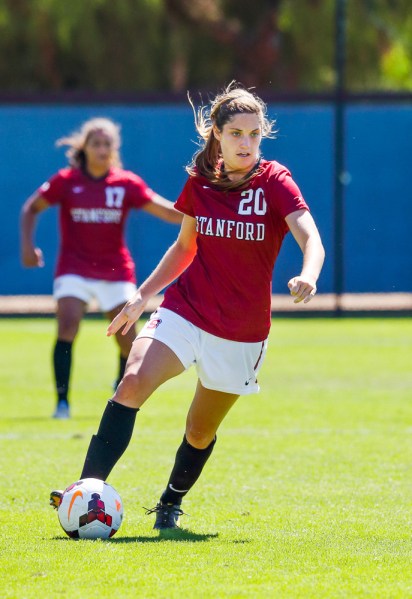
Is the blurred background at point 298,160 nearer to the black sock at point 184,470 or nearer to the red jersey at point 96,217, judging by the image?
the red jersey at point 96,217

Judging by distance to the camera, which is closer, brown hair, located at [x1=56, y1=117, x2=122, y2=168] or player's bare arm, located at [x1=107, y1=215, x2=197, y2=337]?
player's bare arm, located at [x1=107, y1=215, x2=197, y2=337]

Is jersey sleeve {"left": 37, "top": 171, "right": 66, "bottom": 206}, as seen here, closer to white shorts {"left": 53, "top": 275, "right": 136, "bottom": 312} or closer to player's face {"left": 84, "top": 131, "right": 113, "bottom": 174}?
player's face {"left": 84, "top": 131, "right": 113, "bottom": 174}

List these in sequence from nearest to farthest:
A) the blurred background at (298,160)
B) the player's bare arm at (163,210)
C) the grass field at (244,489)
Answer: the grass field at (244,489) < the player's bare arm at (163,210) < the blurred background at (298,160)

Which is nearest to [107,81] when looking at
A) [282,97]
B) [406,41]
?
[406,41]

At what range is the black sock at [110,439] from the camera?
5.48m

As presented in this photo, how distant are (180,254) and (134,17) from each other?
2029 centimetres

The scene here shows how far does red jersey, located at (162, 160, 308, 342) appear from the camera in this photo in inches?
222

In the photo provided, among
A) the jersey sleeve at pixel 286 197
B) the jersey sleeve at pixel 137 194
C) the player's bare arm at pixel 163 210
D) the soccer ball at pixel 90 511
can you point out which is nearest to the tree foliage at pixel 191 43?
the jersey sleeve at pixel 137 194

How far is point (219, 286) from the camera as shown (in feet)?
18.7

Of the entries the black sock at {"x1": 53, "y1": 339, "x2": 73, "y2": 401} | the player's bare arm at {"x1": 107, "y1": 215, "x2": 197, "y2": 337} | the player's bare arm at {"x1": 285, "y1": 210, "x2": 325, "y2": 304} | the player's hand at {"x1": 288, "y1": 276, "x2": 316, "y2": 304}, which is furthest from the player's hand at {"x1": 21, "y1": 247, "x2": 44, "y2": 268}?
the player's hand at {"x1": 288, "y1": 276, "x2": 316, "y2": 304}

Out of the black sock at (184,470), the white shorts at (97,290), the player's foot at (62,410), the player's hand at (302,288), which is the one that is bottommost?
the player's foot at (62,410)

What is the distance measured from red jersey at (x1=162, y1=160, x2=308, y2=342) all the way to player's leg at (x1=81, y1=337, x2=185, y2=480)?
0.92 feet

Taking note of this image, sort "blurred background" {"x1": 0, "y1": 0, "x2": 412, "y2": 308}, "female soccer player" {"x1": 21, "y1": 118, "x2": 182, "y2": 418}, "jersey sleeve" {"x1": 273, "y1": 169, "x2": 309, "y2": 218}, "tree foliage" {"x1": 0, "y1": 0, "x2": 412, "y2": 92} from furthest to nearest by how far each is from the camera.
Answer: "tree foliage" {"x1": 0, "y1": 0, "x2": 412, "y2": 92}, "blurred background" {"x1": 0, "y1": 0, "x2": 412, "y2": 308}, "female soccer player" {"x1": 21, "y1": 118, "x2": 182, "y2": 418}, "jersey sleeve" {"x1": 273, "y1": 169, "x2": 309, "y2": 218}

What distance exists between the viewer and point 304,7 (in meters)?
24.7
